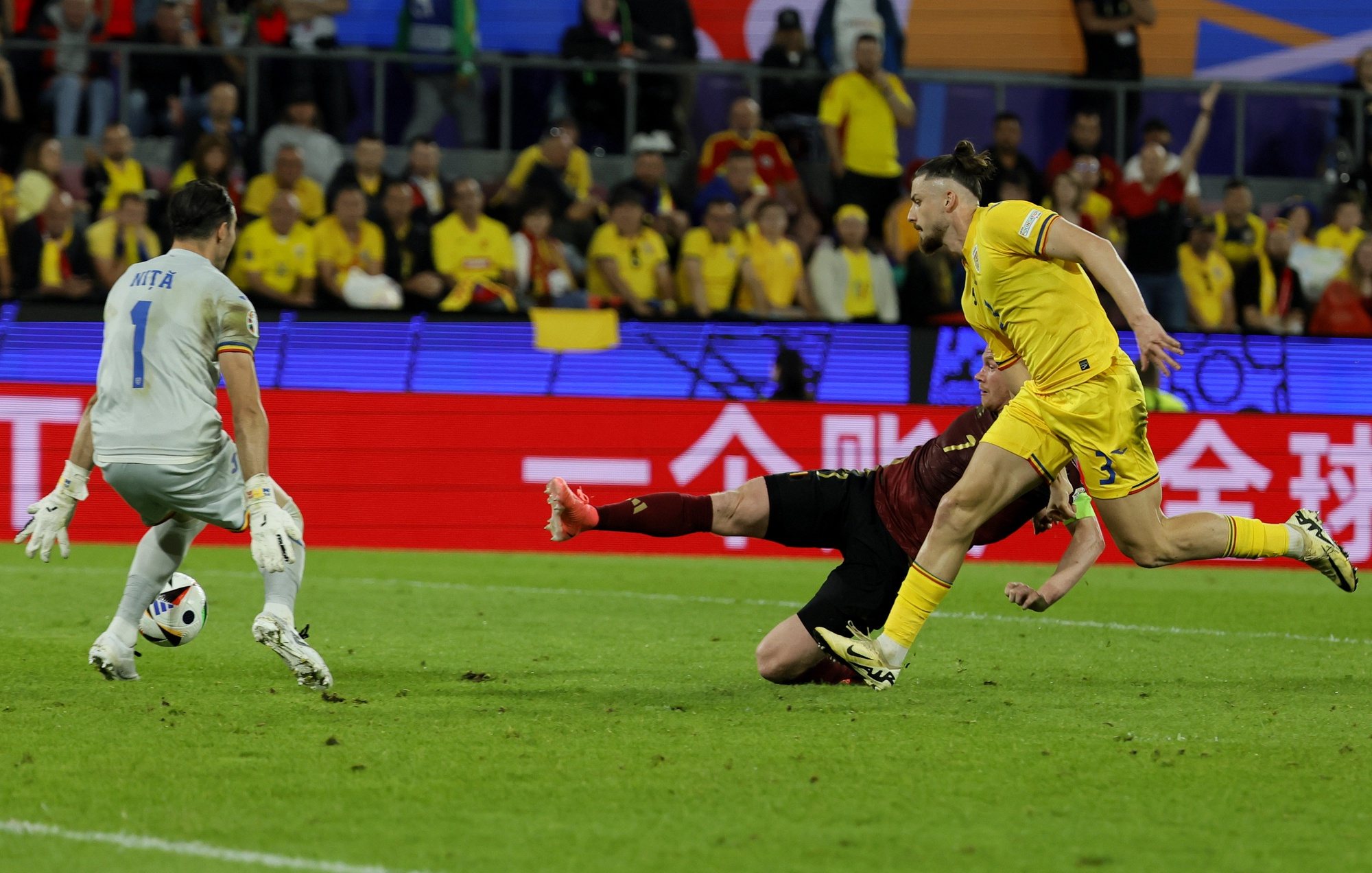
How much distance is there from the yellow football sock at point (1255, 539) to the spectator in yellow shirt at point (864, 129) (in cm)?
949

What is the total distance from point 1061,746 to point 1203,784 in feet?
2.16

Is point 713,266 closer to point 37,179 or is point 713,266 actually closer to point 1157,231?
point 1157,231

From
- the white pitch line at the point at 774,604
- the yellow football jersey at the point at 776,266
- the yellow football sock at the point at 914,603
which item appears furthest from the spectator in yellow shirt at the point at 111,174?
the yellow football sock at the point at 914,603

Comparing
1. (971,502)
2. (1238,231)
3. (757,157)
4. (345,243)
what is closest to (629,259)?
(757,157)

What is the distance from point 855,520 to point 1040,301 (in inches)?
44.9

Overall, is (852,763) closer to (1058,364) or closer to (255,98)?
(1058,364)

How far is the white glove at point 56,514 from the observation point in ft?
21.6

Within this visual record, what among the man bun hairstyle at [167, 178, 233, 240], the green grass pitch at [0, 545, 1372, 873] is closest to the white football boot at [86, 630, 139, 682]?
the green grass pitch at [0, 545, 1372, 873]

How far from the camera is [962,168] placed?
21.9ft

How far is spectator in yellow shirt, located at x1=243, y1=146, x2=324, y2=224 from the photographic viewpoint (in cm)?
1458

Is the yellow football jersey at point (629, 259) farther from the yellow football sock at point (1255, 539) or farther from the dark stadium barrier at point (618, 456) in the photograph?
the yellow football sock at point (1255, 539)

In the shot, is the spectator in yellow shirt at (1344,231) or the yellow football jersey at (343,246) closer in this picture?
the yellow football jersey at (343,246)

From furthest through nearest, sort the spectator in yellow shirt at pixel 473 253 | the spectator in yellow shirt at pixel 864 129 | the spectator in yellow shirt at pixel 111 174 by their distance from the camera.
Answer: the spectator in yellow shirt at pixel 864 129
the spectator in yellow shirt at pixel 111 174
the spectator in yellow shirt at pixel 473 253

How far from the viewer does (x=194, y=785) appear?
16.3ft
